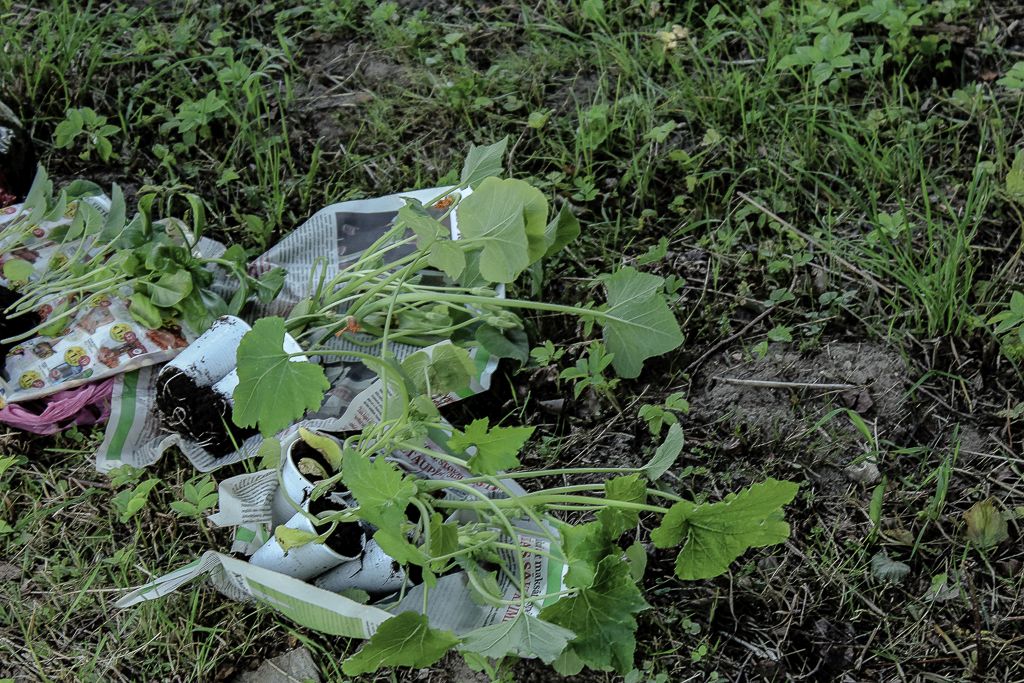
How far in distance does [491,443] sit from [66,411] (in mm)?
827

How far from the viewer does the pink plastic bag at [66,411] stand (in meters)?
1.72

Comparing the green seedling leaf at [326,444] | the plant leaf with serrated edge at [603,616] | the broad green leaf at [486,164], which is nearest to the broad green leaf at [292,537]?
the green seedling leaf at [326,444]

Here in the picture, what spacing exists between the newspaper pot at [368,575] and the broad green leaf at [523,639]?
255mm

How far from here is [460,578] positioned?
152 centimetres


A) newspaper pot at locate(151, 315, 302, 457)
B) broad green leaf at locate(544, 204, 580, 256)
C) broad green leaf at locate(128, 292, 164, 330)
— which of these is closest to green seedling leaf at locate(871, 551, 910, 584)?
broad green leaf at locate(544, 204, 580, 256)

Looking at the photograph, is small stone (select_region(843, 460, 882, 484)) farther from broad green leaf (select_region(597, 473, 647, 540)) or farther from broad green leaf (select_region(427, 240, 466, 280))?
broad green leaf (select_region(427, 240, 466, 280))

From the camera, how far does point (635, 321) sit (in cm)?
157

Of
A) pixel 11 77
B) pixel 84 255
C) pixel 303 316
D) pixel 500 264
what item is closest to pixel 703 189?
pixel 500 264

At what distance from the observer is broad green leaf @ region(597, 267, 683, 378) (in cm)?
155

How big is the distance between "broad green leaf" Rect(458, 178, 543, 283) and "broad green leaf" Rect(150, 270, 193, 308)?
1.70 ft

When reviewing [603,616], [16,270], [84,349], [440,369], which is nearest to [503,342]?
[440,369]

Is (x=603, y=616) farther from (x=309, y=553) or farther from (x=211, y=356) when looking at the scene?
(x=211, y=356)

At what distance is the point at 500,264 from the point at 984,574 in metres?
0.85

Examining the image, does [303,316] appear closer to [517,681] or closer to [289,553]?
[289,553]
